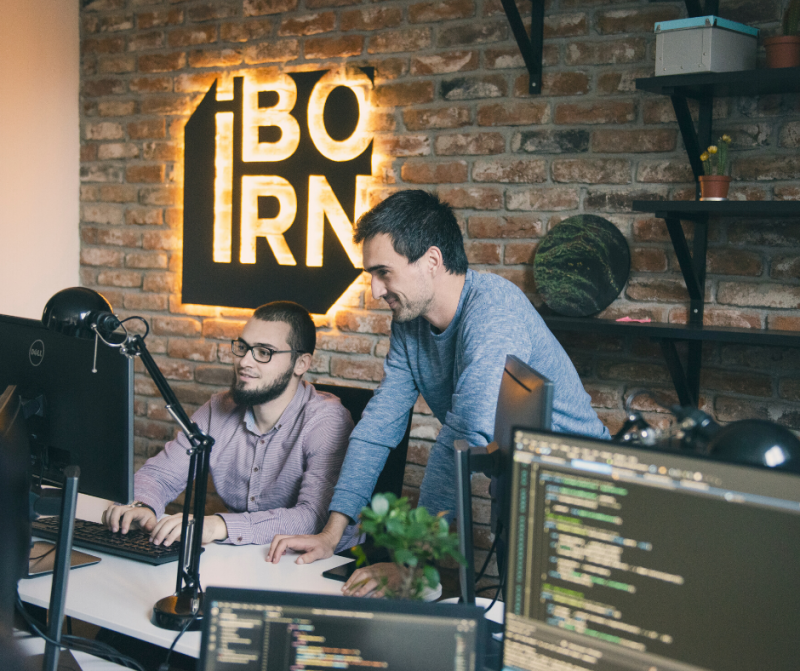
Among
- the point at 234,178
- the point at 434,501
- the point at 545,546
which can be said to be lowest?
the point at 434,501

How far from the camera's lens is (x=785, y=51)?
73.6 inches

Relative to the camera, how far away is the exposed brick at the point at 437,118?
8.16 ft

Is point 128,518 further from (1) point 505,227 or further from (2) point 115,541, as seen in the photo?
(1) point 505,227

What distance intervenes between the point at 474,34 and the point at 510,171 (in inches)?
17.5

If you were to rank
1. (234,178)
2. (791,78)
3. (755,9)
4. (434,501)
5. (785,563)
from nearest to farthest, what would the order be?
(785,563)
(434,501)
(791,78)
(755,9)
(234,178)

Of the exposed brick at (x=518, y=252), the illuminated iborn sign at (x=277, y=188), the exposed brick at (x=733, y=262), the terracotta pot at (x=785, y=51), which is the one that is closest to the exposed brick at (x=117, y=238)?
the illuminated iborn sign at (x=277, y=188)

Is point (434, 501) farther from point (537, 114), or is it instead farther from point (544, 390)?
point (537, 114)

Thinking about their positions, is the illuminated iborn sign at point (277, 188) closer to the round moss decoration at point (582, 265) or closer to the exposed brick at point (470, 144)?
the exposed brick at point (470, 144)

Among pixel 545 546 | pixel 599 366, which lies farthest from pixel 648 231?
pixel 545 546

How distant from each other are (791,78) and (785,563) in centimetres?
144

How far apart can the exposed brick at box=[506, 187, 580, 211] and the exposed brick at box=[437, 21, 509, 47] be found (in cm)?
48

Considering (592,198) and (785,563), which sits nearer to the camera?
(785,563)

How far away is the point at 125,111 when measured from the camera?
10.5 feet

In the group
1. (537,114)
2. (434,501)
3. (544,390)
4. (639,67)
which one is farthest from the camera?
(537,114)
